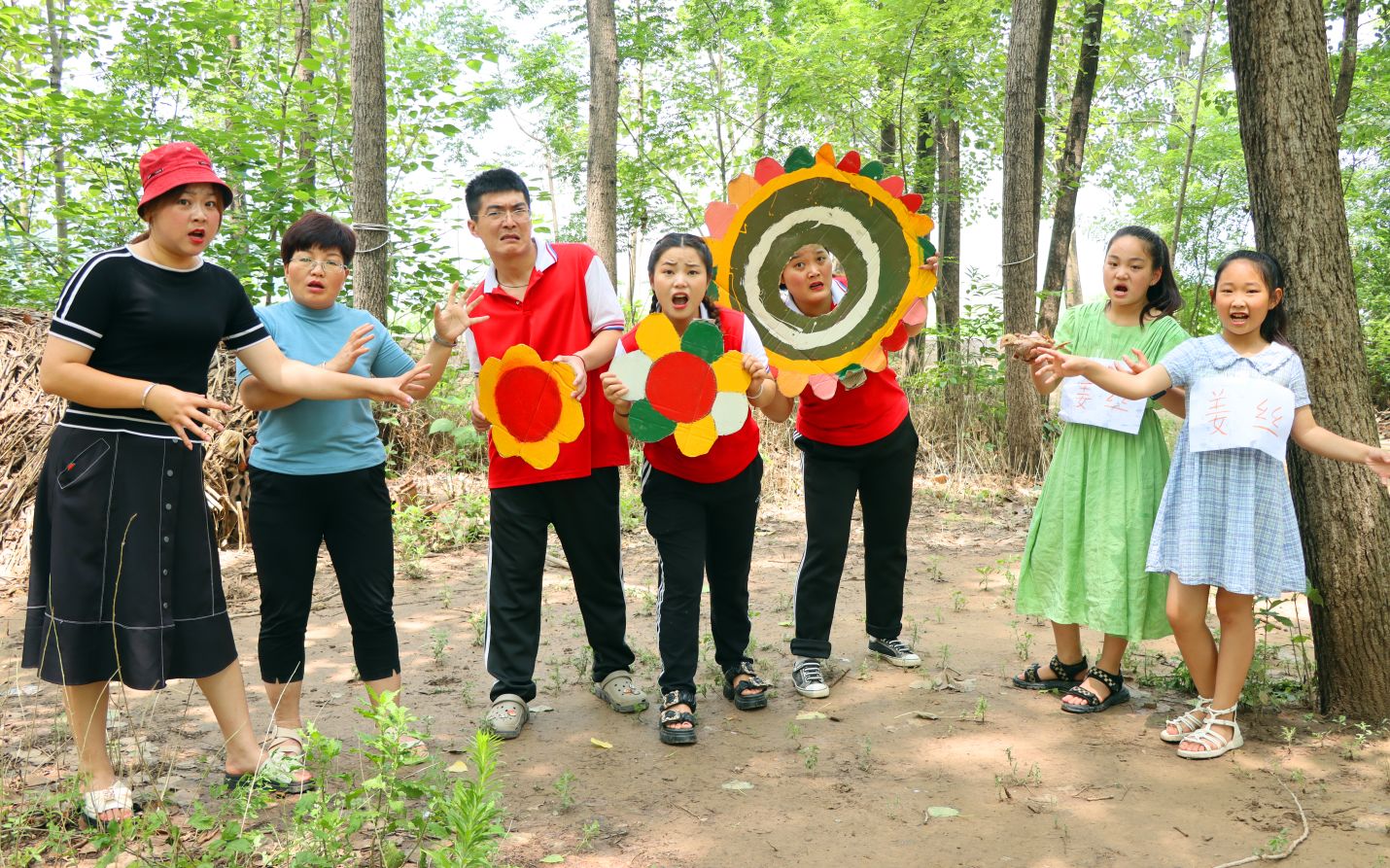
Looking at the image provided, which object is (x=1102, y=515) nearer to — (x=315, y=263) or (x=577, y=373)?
(x=577, y=373)

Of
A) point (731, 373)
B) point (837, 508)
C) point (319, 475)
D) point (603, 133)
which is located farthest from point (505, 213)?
point (603, 133)

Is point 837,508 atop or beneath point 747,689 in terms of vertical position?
atop

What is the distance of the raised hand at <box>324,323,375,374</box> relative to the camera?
119 inches

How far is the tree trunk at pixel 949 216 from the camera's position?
11.0 metres

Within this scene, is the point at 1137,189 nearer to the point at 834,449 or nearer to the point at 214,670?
the point at 834,449

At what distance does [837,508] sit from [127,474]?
252 cm

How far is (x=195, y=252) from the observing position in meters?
2.80

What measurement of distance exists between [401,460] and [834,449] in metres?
4.92

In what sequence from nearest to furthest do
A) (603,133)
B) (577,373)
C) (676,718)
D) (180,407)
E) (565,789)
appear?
(180,407) → (565,789) → (577,373) → (676,718) → (603,133)

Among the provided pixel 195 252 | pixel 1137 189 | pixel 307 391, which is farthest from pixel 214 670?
pixel 1137 189

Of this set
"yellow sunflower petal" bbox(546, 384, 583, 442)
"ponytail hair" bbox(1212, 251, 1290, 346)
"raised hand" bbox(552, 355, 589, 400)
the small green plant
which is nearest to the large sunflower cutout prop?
"raised hand" bbox(552, 355, 589, 400)

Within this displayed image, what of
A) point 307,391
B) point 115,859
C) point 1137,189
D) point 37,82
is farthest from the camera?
point 1137,189

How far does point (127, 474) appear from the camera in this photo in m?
2.71

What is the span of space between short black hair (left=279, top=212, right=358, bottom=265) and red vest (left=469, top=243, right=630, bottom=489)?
52 centimetres
